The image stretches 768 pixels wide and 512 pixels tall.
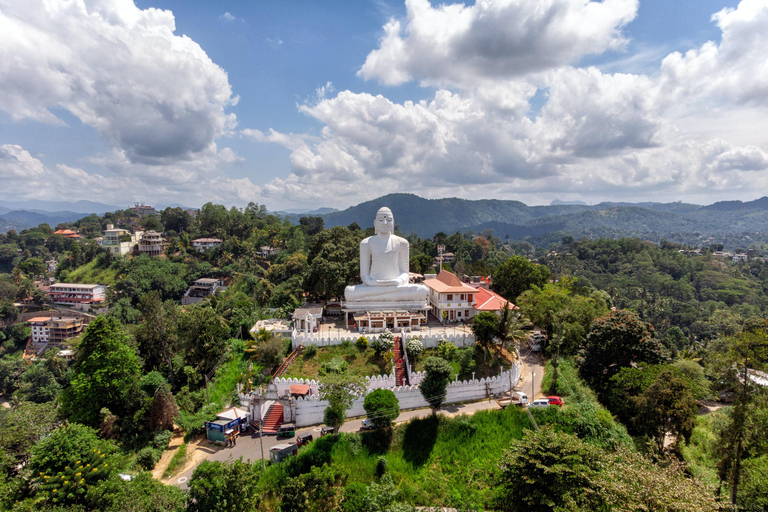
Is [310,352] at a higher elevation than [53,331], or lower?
higher

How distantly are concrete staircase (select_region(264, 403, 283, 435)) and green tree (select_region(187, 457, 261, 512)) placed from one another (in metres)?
5.08

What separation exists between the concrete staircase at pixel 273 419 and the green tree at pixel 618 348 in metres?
16.2

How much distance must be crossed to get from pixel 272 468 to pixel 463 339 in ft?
39.1

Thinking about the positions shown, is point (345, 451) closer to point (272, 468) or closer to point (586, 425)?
→ point (272, 468)

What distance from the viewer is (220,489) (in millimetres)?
11977

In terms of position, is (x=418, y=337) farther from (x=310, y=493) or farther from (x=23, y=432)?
(x=23, y=432)

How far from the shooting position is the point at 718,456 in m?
14.0

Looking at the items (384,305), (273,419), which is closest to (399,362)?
(384,305)

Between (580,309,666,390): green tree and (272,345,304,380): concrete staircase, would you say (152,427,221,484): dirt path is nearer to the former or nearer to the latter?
(272,345,304,380): concrete staircase

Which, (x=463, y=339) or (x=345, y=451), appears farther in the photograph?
(x=463, y=339)

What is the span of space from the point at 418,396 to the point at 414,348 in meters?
2.87

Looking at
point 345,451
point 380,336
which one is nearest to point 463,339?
point 380,336

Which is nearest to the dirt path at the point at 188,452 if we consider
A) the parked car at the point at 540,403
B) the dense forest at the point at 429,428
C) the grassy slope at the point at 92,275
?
the dense forest at the point at 429,428

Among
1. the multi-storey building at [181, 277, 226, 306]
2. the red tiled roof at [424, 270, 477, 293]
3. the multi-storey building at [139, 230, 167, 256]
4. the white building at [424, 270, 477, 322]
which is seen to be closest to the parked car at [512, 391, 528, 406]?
the white building at [424, 270, 477, 322]
